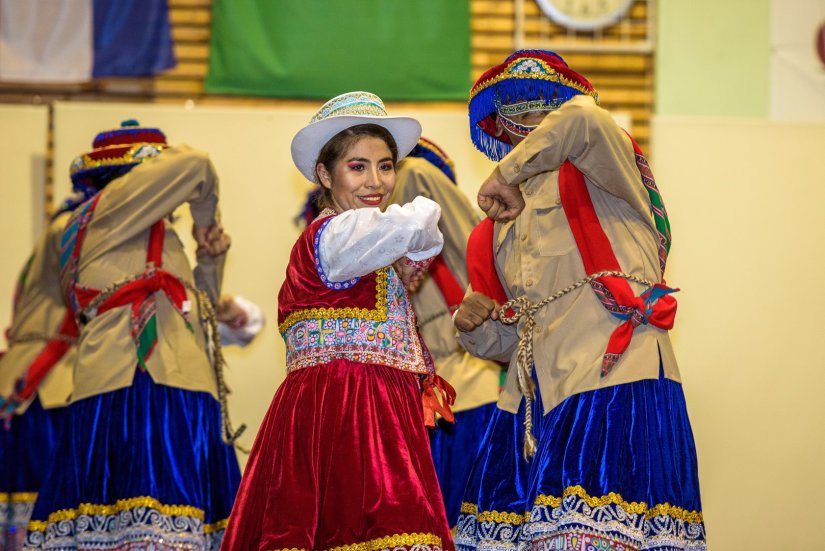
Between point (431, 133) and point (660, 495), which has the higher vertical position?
point (431, 133)

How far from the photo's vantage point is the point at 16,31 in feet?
21.9

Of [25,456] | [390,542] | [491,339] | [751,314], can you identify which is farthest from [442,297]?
[751,314]

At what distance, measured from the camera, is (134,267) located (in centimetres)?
450

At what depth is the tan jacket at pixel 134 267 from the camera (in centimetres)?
433

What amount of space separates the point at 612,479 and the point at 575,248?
26.4 inches

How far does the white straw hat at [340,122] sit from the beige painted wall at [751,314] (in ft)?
11.0

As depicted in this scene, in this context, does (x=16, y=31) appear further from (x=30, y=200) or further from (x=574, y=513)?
(x=574, y=513)

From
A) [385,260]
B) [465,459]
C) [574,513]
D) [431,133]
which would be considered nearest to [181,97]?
[431,133]

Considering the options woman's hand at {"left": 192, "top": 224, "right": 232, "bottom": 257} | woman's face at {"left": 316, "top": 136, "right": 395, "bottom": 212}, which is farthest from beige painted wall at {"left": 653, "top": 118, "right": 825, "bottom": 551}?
woman's face at {"left": 316, "top": 136, "right": 395, "bottom": 212}

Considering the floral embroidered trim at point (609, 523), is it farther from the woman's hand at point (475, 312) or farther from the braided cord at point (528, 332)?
the woman's hand at point (475, 312)

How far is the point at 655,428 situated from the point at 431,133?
380cm

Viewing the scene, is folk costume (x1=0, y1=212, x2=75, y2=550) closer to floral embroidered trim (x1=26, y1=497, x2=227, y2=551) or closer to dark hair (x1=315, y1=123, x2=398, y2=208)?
floral embroidered trim (x1=26, y1=497, x2=227, y2=551)

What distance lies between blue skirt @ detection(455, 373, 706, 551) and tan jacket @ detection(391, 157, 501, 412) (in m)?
1.31

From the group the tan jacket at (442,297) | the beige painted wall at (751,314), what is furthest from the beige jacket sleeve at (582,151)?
the beige painted wall at (751,314)
